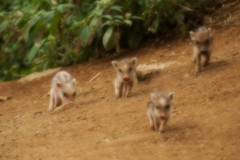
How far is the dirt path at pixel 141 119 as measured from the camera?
18.4 feet

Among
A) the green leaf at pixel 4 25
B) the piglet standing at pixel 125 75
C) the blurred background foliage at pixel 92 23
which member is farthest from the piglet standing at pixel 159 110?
the green leaf at pixel 4 25

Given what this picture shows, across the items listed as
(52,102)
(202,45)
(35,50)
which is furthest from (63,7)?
(202,45)

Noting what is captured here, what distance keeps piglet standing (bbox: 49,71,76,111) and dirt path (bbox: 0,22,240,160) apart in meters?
0.23

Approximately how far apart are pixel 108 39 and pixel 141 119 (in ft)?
14.3

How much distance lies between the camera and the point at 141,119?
693cm

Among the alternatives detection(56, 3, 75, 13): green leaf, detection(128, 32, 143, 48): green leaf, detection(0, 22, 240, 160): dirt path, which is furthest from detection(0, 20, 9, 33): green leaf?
detection(128, 32, 143, 48): green leaf

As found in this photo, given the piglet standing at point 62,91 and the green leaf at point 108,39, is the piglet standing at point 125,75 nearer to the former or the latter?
the piglet standing at point 62,91

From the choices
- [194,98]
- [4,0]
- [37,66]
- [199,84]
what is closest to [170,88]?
[199,84]

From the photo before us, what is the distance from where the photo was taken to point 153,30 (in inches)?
441

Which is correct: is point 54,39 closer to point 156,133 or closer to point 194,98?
point 194,98

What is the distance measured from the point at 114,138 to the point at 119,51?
18.9 feet

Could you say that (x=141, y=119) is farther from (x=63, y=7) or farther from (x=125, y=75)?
(x=63, y=7)

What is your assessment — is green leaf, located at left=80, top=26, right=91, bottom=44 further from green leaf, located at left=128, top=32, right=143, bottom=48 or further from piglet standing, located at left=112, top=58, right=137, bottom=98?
piglet standing, located at left=112, top=58, right=137, bottom=98

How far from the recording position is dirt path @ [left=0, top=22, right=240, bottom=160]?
221 inches
